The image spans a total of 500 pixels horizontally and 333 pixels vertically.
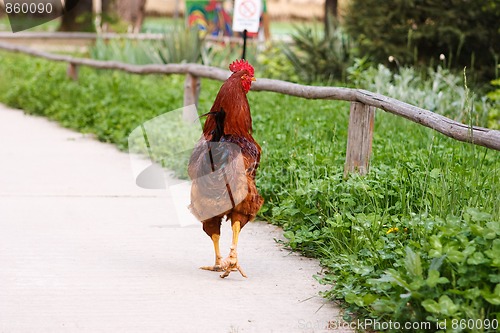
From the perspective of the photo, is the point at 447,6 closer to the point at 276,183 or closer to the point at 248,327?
the point at 276,183

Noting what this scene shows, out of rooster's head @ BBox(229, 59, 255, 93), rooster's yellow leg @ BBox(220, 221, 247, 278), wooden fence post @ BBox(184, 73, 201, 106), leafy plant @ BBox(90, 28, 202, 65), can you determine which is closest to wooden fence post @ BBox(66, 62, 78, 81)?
leafy plant @ BBox(90, 28, 202, 65)

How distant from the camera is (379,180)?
7.40m

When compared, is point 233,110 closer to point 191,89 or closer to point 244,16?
point 244,16

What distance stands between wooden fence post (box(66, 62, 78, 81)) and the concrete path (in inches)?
274

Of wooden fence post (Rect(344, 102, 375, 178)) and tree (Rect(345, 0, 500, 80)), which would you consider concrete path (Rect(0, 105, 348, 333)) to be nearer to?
wooden fence post (Rect(344, 102, 375, 178))

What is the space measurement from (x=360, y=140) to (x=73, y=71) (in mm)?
10012

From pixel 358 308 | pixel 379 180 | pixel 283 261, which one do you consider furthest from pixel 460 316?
pixel 379 180

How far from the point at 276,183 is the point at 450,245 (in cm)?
346

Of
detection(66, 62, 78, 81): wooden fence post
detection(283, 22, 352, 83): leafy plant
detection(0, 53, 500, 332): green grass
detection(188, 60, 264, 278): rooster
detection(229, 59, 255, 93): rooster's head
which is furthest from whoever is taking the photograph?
detection(66, 62, 78, 81): wooden fence post

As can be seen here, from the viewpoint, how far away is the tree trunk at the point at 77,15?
2989cm

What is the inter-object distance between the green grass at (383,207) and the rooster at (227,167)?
70cm

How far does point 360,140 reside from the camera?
310 inches

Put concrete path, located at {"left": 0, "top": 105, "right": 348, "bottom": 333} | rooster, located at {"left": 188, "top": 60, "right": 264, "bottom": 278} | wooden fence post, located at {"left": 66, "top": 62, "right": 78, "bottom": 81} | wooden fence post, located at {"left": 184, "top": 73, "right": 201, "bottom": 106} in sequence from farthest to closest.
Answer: wooden fence post, located at {"left": 66, "top": 62, "right": 78, "bottom": 81}, wooden fence post, located at {"left": 184, "top": 73, "right": 201, "bottom": 106}, rooster, located at {"left": 188, "top": 60, "right": 264, "bottom": 278}, concrete path, located at {"left": 0, "top": 105, "right": 348, "bottom": 333}

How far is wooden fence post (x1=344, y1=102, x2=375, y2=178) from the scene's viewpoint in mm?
7863
